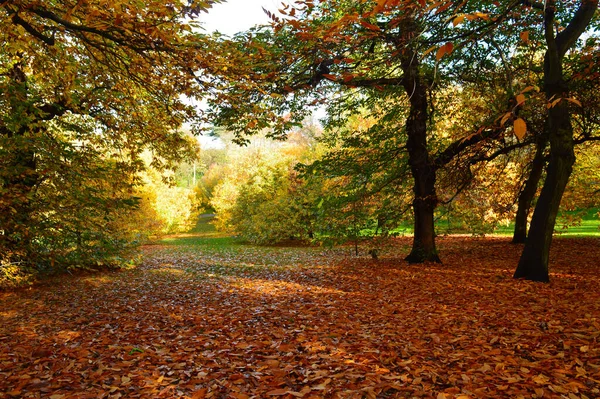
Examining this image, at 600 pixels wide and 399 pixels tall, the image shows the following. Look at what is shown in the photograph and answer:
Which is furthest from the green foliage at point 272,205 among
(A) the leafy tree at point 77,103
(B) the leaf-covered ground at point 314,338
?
(B) the leaf-covered ground at point 314,338

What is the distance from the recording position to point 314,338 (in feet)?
14.8

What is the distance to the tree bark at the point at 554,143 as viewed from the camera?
659 cm

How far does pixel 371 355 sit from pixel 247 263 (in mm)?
8594

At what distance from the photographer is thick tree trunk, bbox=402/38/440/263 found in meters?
9.40

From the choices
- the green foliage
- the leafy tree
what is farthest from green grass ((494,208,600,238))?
the leafy tree

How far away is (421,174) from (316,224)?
327cm

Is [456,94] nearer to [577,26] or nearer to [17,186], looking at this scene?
[577,26]

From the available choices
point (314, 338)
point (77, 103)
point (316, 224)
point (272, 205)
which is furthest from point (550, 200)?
point (272, 205)

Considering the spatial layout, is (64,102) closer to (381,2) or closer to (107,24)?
(107,24)

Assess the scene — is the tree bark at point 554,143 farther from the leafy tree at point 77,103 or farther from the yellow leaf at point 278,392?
the leafy tree at point 77,103

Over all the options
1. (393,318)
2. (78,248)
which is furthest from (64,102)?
(393,318)

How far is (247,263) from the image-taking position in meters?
12.1

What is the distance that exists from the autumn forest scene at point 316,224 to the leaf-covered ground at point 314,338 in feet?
0.10

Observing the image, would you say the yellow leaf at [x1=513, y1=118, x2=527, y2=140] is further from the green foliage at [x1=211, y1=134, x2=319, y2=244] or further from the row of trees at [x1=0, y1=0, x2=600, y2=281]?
the green foliage at [x1=211, y1=134, x2=319, y2=244]
